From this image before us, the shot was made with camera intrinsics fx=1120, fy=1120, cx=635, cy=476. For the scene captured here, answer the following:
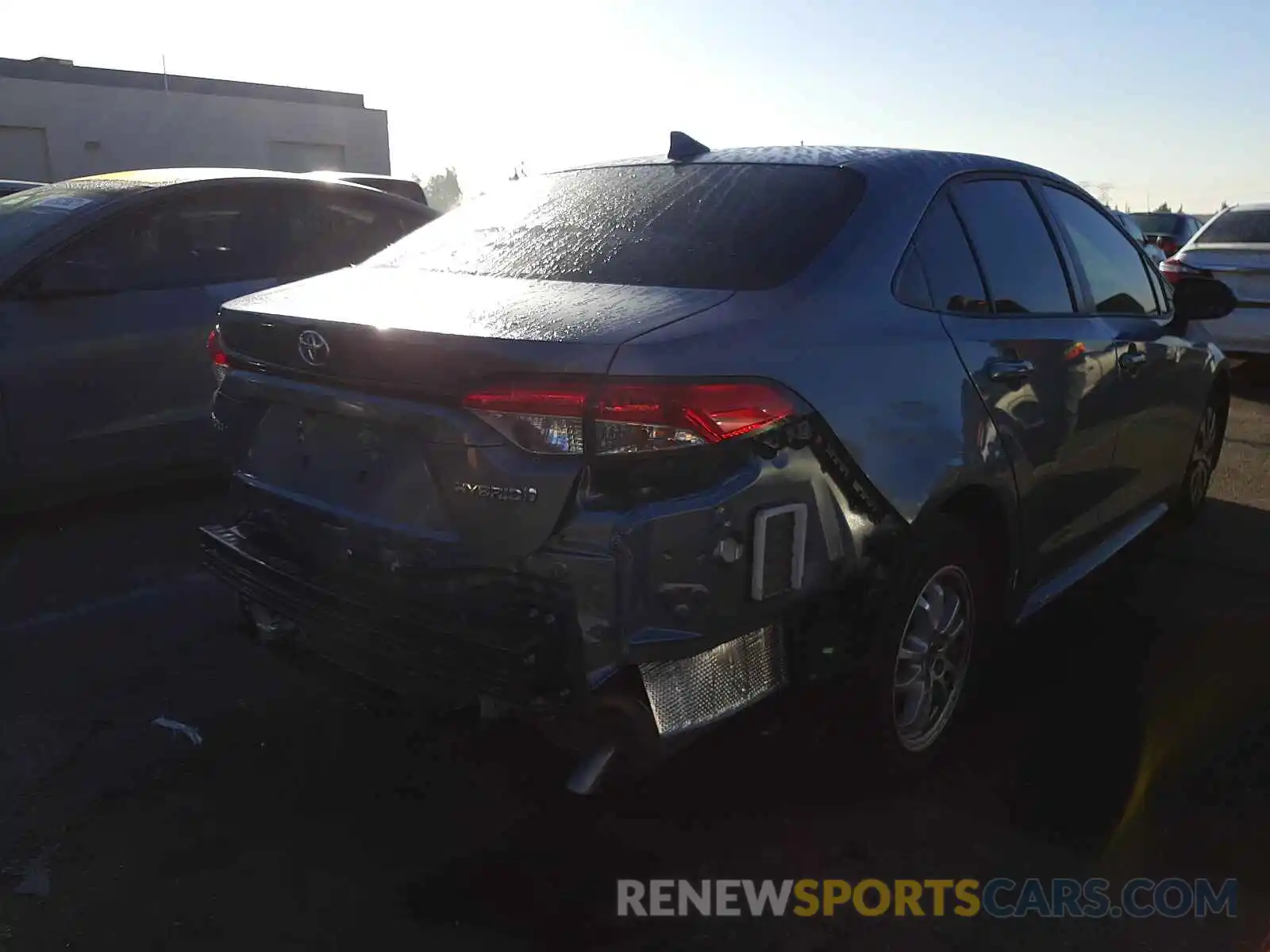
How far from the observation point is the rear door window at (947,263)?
9.68ft

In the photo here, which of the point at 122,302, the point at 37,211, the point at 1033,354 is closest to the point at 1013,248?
the point at 1033,354

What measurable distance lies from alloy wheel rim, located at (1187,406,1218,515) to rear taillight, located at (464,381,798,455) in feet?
11.7

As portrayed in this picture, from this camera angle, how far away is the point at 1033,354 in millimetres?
3227

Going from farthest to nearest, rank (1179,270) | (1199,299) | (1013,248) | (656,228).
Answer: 1. (1179,270)
2. (1199,299)
3. (1013,248)
4. (656,228)

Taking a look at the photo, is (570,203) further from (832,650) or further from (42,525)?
(42,525)

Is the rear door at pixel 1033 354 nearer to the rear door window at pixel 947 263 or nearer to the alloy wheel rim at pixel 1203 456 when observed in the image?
the rear door window at pixel 947 263

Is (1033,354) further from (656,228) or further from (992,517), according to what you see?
(656,228)

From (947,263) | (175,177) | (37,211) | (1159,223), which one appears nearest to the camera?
(947,263)

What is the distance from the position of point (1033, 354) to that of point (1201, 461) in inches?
99.3

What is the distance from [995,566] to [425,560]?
167 centimetres

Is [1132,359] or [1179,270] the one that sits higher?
[1132,359]

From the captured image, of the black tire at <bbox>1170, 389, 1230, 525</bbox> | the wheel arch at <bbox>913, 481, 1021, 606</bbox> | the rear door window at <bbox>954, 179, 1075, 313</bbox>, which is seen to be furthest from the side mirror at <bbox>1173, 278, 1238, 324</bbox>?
the wheel arch at <bbox>913, 481, 1021, 606</bbox>

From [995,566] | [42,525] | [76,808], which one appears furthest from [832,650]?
[42,525]

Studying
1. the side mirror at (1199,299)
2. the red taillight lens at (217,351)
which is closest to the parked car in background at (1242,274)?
the side mirror at (1199,299)
